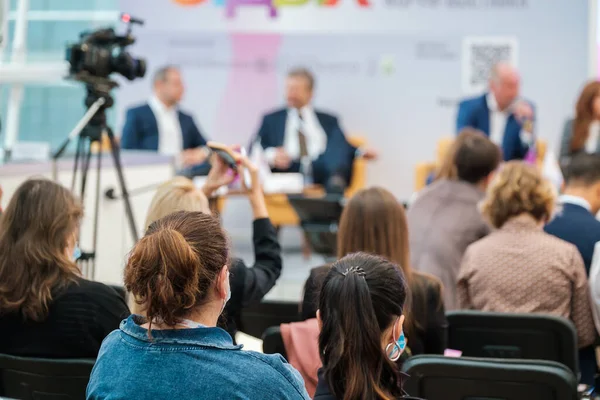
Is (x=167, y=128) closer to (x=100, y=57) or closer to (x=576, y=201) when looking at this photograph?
(x=100, y=57)

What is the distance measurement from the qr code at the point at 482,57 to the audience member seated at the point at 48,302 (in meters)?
6.23

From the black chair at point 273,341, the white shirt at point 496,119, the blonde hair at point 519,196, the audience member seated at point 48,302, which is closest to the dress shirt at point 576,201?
the blonde hair at point 519,196

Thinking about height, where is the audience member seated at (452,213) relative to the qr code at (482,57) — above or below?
below

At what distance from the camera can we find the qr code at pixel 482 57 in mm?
8039

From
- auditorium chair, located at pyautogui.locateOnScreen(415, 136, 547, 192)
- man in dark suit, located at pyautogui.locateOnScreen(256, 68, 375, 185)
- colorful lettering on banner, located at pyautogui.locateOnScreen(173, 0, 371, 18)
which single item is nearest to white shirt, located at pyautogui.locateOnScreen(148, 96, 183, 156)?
man in dark suit, located at pyautogui.locateOnScreen(256, 68, 375, 185)

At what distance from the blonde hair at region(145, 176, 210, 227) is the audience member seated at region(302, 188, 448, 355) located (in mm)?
410

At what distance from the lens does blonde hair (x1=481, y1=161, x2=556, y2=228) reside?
10.7ft

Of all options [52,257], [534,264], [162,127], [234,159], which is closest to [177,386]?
[52,257]

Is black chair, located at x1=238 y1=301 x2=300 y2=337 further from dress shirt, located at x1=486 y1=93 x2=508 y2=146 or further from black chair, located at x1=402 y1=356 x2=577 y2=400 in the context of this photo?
dress shirt, located at x1=486 y1=93 x2=508 y2=146

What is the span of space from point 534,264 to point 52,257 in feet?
5.67

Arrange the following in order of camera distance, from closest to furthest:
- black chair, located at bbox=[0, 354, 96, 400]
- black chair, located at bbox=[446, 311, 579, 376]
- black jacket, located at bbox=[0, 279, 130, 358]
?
black chair, located at bbox=[0, 354, 96, 400], black jacket, located at bbox=[0, 279, 130, 358], black chair, located at bbox=[446, 311, 579, 376]

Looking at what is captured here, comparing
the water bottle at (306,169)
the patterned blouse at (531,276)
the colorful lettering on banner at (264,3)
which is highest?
the colorful lettering on banner at (264,3)

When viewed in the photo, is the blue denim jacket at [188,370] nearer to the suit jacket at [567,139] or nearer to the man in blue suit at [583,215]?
the man in blue suit at [583,215]

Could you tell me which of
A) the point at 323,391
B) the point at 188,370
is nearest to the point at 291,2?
the point at 323,391
